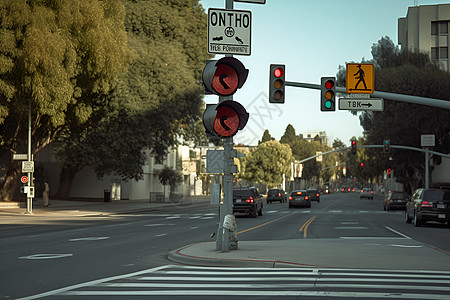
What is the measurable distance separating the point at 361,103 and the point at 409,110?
39.5 m

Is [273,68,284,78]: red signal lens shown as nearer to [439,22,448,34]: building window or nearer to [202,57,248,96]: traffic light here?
[202,57,248,96]: traffic light

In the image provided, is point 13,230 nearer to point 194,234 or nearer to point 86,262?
point 194,234

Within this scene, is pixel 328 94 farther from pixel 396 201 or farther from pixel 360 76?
pixel 396 201

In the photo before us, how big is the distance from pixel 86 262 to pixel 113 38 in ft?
94.3

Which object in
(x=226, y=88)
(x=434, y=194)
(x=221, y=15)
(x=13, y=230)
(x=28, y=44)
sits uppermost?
(x=28, y=44)

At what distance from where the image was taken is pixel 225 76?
14109mm

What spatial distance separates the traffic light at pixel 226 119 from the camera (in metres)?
13.9

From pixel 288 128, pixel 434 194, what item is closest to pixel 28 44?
pixel 434 194

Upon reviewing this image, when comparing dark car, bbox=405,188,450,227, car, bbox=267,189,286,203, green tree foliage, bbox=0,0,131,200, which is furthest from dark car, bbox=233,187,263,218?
car, bbox=267,189,286,203

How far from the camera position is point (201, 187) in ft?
339

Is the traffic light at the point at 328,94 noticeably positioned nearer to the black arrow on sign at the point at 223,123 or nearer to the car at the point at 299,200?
the black arrow on sign at the point at 223,123

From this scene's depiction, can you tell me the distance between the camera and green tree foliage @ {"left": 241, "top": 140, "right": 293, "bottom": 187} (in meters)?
107

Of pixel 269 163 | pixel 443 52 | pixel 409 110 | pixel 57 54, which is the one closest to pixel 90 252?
pixel 57 54

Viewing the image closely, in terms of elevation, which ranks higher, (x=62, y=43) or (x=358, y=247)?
(x=62, y=43)
